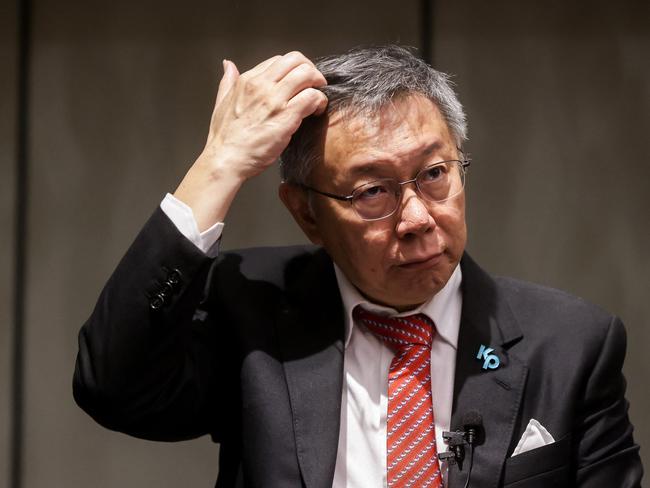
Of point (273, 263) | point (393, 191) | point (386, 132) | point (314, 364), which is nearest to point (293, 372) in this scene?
point (314, 364)

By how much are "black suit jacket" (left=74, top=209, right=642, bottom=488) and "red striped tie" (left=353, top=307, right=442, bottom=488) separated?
7 centimetres

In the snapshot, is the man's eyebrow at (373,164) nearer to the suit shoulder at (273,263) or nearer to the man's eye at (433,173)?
the man's eye at (433,173)

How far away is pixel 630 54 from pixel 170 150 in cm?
153

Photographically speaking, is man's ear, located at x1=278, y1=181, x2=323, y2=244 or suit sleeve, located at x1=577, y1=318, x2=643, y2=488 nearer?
suit sleeve, located at x1=577, y1=318, x2=643, y2=488

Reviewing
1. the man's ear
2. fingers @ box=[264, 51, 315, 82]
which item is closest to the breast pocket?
the man's ear

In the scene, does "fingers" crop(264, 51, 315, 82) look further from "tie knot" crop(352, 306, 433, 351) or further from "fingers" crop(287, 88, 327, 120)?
"tie knot" crop(352, 306, 433, 351)

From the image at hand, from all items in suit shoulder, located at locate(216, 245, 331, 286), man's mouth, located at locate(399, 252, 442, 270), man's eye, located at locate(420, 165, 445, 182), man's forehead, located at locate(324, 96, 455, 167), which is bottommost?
suit shoulder, located at locate(216, 245, 331, 286)

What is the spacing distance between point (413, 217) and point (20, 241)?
1.77 metres

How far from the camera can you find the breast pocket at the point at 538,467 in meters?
1.99

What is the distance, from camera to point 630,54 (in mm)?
3289

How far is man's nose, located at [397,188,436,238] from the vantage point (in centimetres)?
201

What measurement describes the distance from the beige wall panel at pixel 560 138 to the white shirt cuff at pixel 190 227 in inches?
59.3

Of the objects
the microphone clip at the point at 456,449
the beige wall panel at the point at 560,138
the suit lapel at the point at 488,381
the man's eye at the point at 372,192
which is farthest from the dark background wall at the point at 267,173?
the microphone clip at the point at 456,449

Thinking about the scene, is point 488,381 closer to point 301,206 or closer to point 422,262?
point 422,262
